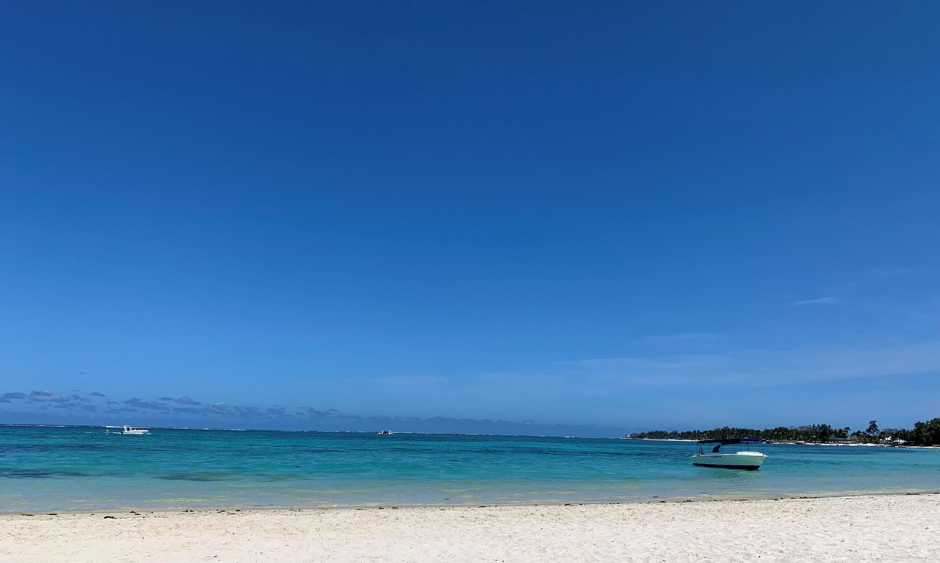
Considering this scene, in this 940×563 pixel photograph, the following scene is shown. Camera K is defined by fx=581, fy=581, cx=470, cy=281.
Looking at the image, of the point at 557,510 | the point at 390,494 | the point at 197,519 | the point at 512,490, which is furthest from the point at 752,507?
the point at 197,519

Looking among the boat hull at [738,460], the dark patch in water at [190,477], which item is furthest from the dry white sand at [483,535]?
the boat hull at [738,460]

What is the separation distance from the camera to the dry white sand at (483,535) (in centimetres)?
1102

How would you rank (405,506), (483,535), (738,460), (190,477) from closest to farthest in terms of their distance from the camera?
(483,535), (405,506), (190,477), (738,460)

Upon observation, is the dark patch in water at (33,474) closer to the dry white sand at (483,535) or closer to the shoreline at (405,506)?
the shoreline at (405,506)

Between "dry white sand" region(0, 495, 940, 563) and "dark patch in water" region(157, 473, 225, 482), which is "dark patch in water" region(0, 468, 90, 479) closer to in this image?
"dark patch in water" region(157, 473, 225, 482)

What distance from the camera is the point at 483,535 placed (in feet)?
44.4

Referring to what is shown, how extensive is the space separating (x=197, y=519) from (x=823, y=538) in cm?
1537

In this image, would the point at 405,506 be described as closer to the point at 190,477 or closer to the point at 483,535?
the point at 483,535

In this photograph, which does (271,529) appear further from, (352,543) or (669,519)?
(669,519)

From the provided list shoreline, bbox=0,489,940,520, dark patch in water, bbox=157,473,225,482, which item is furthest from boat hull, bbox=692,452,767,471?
dark patch in water, bbox=157,473,225,482

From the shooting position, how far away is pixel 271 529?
1412 centimetres

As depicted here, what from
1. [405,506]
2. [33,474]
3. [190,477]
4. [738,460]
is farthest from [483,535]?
[738,460]

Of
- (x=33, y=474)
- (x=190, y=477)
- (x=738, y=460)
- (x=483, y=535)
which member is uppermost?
(x=483, y=535)

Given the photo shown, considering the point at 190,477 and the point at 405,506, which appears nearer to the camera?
the point at 405,506
